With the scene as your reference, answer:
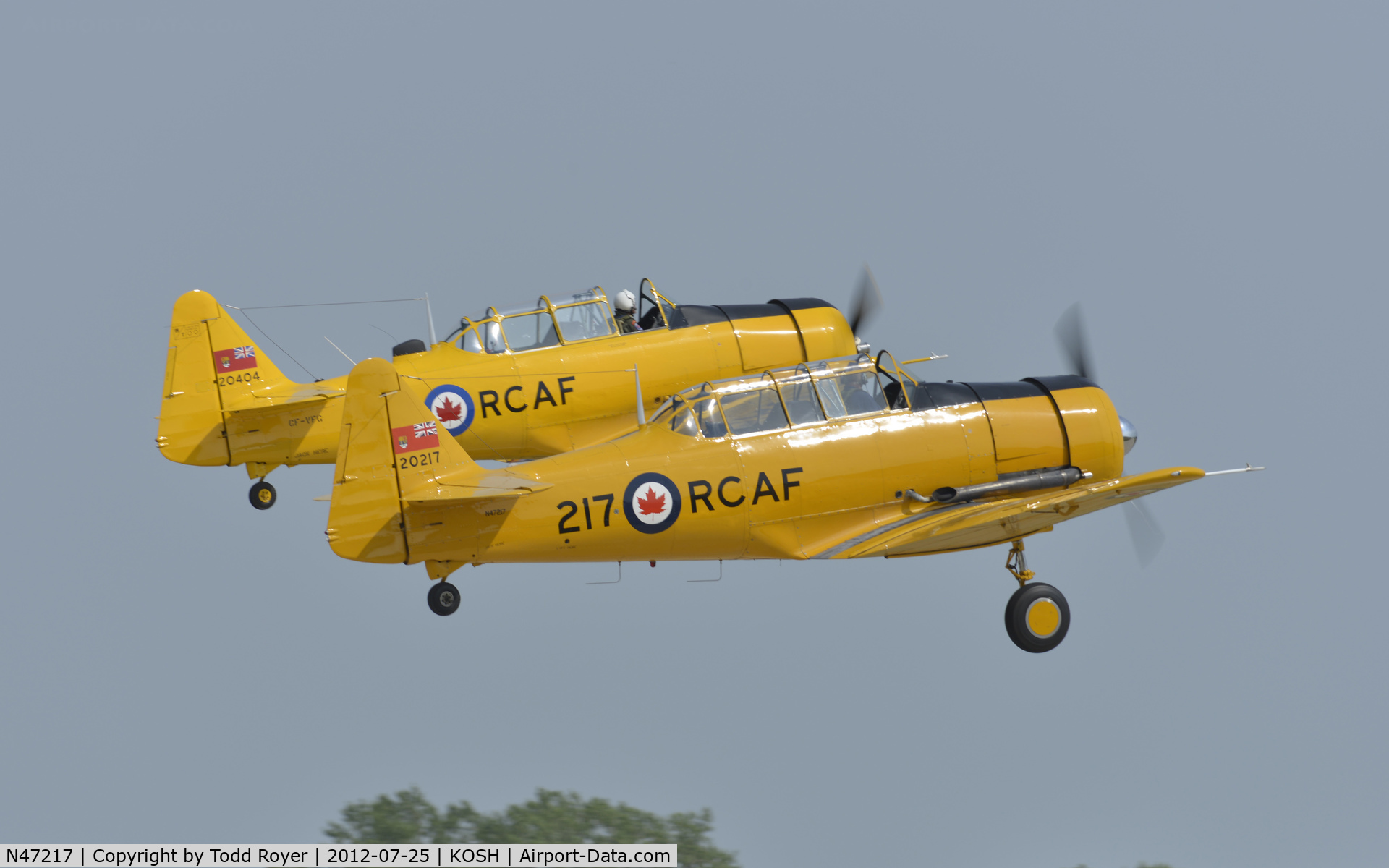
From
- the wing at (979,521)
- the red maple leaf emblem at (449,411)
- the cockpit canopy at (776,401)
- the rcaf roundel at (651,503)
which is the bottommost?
the wing at (979,521)

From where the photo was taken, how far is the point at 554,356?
19.0 metres

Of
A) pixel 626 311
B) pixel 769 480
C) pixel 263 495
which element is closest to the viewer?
pixel 769 480

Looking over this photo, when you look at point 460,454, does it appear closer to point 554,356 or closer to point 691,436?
point 691,436

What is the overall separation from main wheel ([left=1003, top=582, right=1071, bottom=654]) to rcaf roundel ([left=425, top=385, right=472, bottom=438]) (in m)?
6.04

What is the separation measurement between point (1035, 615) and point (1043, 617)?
0.09m

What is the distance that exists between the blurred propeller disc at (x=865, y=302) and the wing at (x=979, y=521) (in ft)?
16.7

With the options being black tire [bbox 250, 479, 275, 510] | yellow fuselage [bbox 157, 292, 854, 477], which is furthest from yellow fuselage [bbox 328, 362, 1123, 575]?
black tire [bbox 250, 479, 275, 510]

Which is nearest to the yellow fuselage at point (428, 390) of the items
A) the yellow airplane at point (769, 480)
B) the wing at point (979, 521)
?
the yellow airplane at point (769, 480)

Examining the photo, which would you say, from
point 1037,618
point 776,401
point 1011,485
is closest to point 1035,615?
point 1037,618

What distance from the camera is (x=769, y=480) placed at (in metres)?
15.9

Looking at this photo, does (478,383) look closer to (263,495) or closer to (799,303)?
(263,495)

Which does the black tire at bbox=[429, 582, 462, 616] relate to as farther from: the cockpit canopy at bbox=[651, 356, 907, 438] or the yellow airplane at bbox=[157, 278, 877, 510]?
the yellow airplane at bbox=[157, 278, 877, 510]

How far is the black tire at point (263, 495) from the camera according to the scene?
19.1 m

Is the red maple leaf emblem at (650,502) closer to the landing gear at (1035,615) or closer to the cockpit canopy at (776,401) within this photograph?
the cockpit canopy at (776,401)
